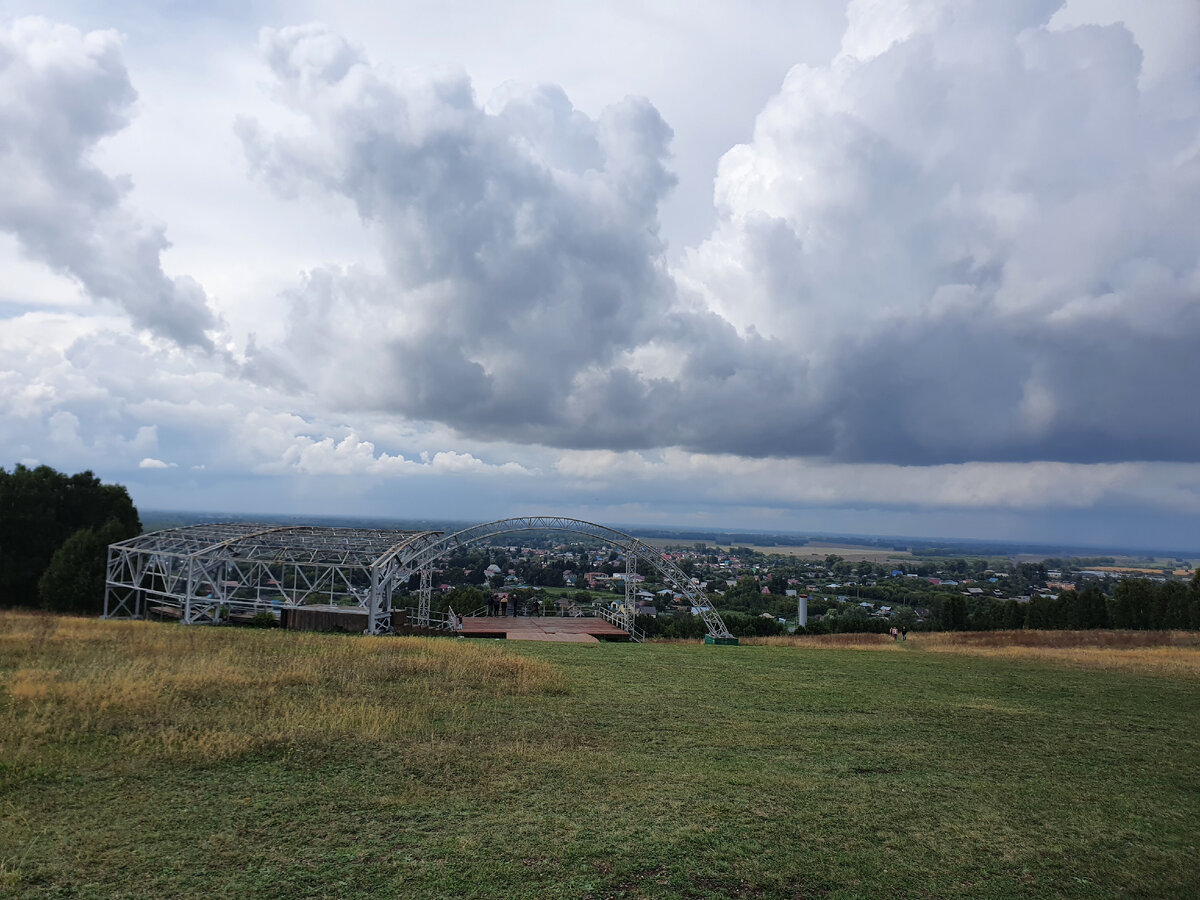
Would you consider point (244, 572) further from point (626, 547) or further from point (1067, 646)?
point (1067, 646)

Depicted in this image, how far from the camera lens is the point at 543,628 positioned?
3044 cm

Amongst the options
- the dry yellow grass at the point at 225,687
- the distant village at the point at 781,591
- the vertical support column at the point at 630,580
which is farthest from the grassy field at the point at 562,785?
the distant village at the point at 781,591

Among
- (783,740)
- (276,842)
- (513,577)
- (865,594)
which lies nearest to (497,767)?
(276,842)

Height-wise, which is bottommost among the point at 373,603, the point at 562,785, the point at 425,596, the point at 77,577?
the point at 425,596

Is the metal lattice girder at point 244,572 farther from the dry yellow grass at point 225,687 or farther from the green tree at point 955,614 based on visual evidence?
the green tree at point 955,614

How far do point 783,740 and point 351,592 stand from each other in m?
19.2

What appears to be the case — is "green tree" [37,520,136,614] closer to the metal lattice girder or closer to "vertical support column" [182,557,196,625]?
the metal lattice girder

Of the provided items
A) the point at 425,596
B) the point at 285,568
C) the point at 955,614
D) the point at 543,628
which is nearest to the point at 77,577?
the point at 285,568

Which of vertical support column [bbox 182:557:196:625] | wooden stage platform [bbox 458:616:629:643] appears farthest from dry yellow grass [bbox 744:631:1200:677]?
vertical support column [bbox 182:557:196:625]

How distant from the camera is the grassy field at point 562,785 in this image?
566 centimetres

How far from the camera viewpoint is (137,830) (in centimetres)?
619

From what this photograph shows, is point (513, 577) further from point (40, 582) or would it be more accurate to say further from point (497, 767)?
point (497, 767)

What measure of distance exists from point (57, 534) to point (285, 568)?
14.2m

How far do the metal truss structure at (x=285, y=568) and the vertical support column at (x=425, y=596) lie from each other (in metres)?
0.06
